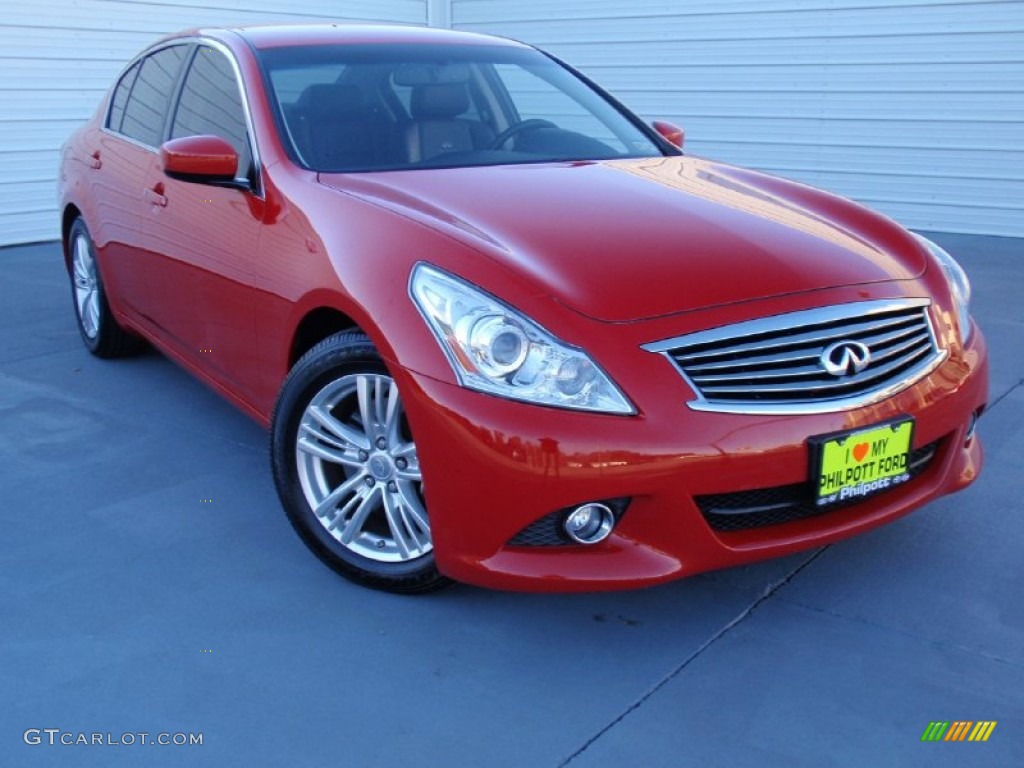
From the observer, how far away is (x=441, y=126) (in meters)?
3.77

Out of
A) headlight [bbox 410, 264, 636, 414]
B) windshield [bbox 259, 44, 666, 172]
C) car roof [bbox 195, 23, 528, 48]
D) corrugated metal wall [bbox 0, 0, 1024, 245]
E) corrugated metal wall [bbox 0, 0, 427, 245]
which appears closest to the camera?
headlight [bbox 410, 264, 636, 414]

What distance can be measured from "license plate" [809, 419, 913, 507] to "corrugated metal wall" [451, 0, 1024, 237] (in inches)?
265

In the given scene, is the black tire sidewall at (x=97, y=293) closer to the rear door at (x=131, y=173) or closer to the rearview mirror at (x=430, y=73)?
the rear door at (x=131, y=173)

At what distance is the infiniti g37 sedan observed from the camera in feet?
8.13

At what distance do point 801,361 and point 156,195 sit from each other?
Result: 258cm

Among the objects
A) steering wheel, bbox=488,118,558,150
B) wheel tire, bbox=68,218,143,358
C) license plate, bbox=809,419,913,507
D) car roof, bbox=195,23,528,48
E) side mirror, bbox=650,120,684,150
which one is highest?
car roof, bbox=195,23,528,48

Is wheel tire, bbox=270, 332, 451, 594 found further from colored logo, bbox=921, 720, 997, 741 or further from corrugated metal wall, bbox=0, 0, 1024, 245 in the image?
corrugated metal wall, bbox=0, 0, 1024, 245

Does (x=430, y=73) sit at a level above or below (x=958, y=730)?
above

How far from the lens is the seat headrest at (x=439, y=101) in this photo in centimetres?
379

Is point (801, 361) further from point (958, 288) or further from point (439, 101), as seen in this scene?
point (439, 101)

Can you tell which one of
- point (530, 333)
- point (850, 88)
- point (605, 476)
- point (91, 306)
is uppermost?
point (530, 333)

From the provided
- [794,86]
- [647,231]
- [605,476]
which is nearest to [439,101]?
[647,231]

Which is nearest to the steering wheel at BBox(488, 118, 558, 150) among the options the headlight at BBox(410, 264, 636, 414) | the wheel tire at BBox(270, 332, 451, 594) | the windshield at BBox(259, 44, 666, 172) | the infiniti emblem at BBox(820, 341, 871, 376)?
the windshield at BBox(259, 44, 666, 172)

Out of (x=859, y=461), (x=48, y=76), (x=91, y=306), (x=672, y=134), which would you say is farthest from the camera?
(x=48, y=76)
